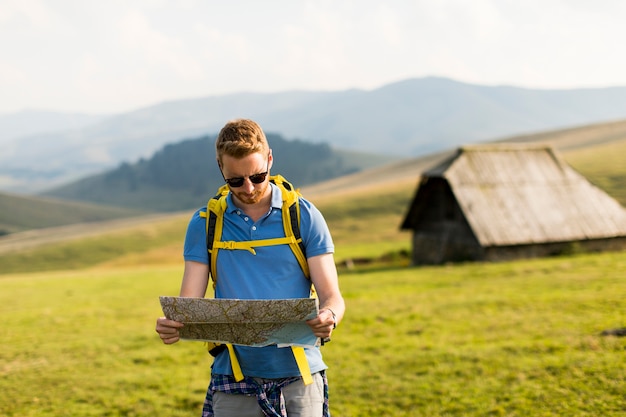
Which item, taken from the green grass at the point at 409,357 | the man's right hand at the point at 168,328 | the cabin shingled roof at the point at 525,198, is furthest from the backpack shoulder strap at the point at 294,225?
the cabin shingled roof at the point at 525,198

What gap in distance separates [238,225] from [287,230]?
348 mm

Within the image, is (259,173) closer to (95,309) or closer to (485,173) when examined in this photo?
(95,309)

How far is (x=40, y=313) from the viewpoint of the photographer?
2041cm

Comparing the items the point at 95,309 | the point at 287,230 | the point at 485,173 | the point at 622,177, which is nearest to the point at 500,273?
the point at 485,173

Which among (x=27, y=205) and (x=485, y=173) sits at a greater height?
(x=27, y=205)

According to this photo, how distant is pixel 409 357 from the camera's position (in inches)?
446

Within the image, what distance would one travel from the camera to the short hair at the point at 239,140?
12.6 ft

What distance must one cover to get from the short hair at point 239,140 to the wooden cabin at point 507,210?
29.1 meters

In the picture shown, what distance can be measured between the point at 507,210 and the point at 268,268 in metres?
31.4

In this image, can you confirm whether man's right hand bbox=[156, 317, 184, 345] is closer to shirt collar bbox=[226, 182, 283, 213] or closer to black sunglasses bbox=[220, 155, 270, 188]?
shirt collar bbox=[226, 182, 283, 213]

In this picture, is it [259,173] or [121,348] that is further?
[121,348]

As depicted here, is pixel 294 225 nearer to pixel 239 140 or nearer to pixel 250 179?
pixel 250 179

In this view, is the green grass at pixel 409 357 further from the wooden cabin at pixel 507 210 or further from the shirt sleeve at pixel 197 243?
the wooden cabin at pixel 507 210

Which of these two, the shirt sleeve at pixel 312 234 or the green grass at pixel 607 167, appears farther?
the green grass at pixel 607 167
